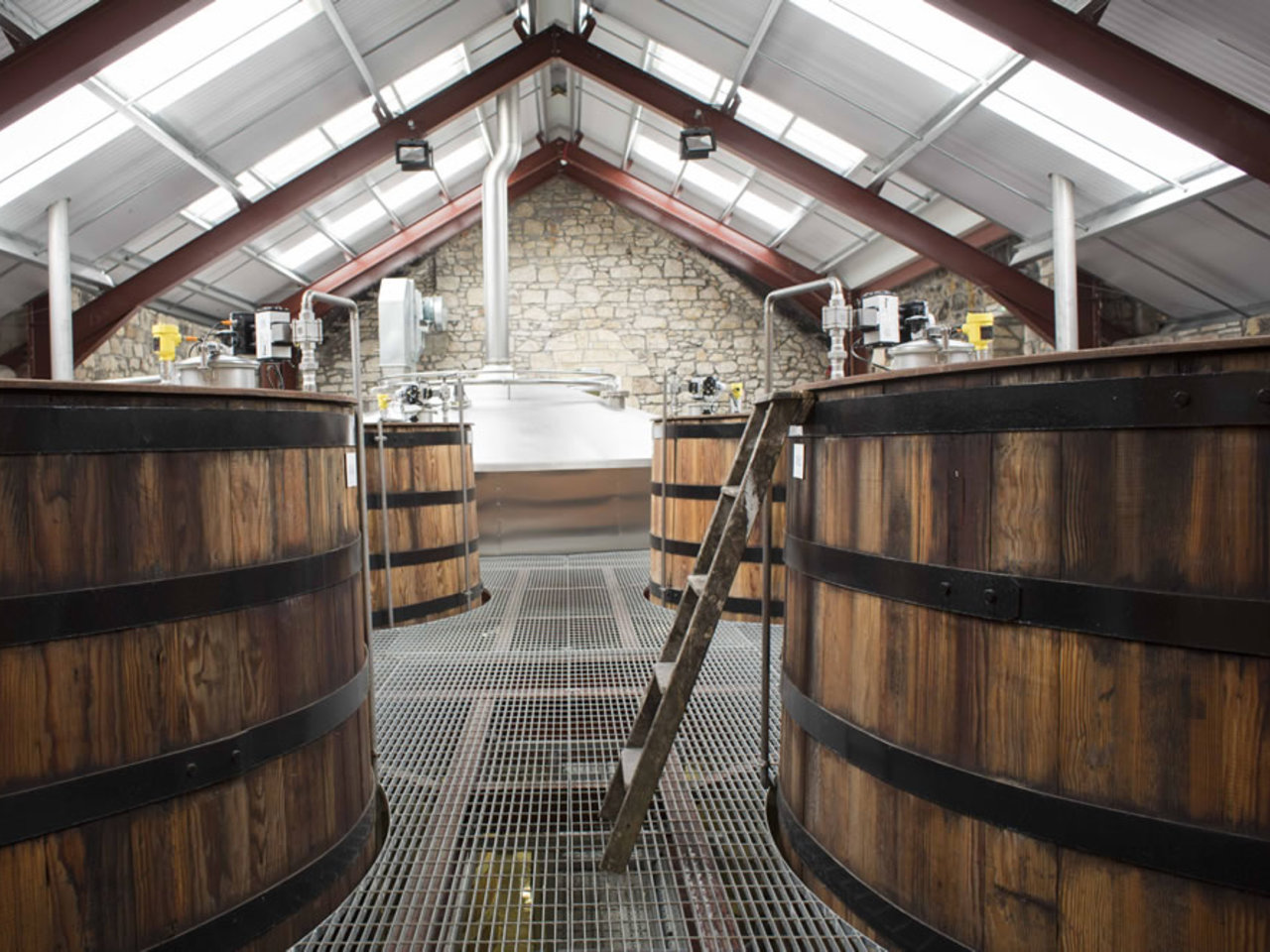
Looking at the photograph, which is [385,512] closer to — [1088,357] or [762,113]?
[1088,357]

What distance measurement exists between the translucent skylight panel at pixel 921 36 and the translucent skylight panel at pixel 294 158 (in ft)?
→ 16.7

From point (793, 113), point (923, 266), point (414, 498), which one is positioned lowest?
point (414, 498)

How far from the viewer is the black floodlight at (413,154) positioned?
772 cm

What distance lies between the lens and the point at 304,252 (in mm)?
10539

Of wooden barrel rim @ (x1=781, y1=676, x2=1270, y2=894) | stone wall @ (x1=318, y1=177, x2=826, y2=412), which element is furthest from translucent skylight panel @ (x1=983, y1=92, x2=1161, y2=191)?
stone wall @ (x1=318, y1=177, x2=826, y2=412)

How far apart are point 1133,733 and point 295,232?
34.7ft

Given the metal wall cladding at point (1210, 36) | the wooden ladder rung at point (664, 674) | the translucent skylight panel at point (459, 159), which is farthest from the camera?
the translucent skylight panel at point (459, 159)

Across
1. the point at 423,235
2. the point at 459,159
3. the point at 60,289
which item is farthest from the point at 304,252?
the point at 60,289

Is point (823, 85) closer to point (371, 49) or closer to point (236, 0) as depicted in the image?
point (371, 49)

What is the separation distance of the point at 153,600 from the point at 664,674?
123cm

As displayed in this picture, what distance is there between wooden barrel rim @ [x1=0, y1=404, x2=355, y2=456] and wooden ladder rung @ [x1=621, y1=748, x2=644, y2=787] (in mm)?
1157

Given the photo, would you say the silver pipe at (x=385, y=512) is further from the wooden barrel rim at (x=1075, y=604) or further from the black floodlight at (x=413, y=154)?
the black floodlight at (x=413, y=154)

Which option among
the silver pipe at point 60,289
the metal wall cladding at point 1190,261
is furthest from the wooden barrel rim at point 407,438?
the metal wall cladding at point 1190,261

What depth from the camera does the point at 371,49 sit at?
6793 millimetres
